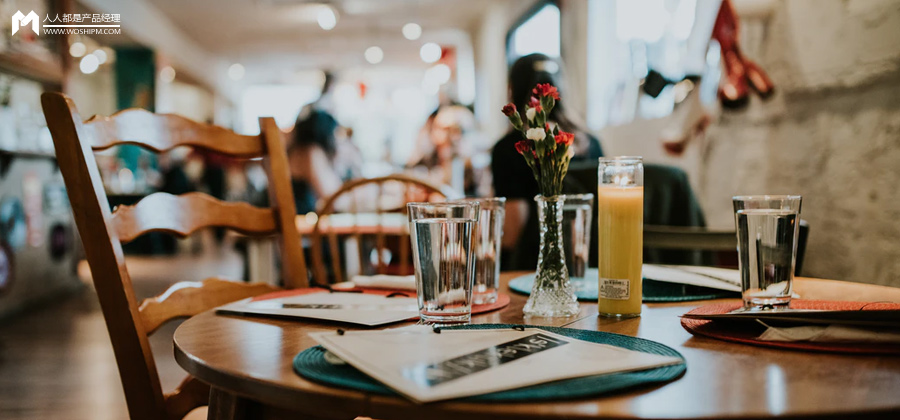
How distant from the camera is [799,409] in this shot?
1.50ft

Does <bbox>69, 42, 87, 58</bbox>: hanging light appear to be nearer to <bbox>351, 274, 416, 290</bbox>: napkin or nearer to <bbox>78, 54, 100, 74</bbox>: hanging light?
<bbox>78, 54, 100, 74</bbox>: hanging light

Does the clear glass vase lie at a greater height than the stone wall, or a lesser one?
lesser

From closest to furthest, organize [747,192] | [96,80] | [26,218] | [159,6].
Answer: [747,192] → [26,218] → [159,6] → [96,80]

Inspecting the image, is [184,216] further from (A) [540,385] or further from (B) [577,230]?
(A) [540,385]

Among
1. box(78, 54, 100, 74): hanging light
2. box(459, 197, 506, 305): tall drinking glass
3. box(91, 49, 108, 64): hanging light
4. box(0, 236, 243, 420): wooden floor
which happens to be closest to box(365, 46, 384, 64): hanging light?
box(91, 49, 108, 64): hanging light

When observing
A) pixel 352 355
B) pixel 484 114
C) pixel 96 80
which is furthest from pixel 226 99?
pixel 352 355

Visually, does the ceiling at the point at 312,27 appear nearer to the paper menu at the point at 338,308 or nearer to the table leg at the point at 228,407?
the paper menu at the point at 338,308

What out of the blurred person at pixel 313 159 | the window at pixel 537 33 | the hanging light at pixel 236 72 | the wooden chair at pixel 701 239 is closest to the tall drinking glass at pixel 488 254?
the wooden chair at pixel 701 239

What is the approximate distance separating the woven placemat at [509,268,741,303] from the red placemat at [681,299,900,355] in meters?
0.09

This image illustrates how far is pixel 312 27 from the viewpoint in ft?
29.9

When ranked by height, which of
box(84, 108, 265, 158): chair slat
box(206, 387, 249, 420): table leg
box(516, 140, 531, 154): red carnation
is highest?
box(84, 108, 265, 158): chair slat

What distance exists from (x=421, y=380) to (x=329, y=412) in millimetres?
75

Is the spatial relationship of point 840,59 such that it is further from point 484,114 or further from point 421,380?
point 484,114

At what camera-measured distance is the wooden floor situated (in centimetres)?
248
